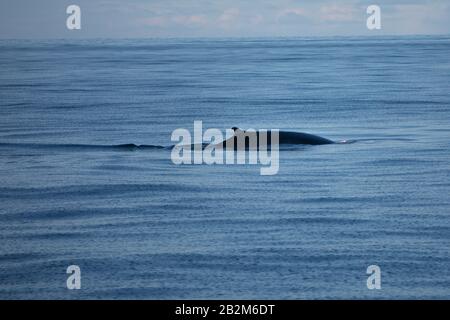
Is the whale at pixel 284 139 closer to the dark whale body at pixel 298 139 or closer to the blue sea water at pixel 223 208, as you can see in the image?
the dark whale body at pixel 298 139

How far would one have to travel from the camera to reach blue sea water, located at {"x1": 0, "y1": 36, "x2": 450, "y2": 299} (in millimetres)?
11398

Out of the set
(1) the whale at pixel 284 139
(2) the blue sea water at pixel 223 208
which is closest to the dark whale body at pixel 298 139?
(1) the whale at pixel 284 139

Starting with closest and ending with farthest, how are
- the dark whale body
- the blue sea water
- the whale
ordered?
the blue sea water, the whale, the dark whale body

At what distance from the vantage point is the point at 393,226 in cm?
1398

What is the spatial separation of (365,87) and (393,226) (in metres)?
Answer: 33.1

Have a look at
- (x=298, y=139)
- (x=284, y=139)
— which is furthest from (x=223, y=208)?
(x=298, y=139)

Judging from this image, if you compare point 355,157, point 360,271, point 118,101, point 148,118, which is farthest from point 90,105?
point 360,271

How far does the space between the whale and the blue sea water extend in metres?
0.69

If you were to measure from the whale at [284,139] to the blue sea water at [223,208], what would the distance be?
0.69m

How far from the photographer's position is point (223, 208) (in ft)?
50.7

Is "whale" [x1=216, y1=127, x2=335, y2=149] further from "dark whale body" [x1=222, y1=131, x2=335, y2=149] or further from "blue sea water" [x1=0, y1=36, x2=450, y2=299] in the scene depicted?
"blue sea water" [x1=0, y1=36, x2=450, y2=299]

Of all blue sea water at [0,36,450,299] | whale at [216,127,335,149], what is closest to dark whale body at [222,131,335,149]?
whale at [216,127,335,149]
